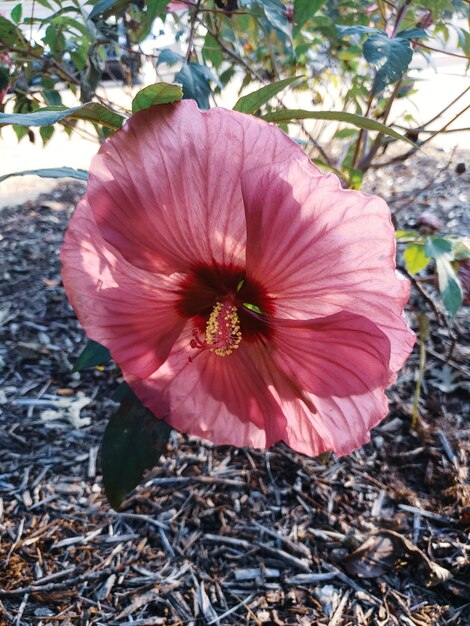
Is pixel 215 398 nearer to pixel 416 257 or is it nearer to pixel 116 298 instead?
pixel 116 298

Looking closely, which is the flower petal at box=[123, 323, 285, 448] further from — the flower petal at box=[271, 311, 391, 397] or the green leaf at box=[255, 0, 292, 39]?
the green leaf at box=[255, 0, 292, 39]

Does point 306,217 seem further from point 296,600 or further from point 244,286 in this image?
point 296,600

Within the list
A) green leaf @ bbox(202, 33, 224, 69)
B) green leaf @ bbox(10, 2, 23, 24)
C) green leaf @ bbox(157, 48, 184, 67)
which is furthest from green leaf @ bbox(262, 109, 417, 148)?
green leaf @ bbox(10, 2, 23, 24)

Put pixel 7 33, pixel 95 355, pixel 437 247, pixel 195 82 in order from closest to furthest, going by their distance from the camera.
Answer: pixel 195 82
pixel 95 355
pixel 437 247
pixel 7 33

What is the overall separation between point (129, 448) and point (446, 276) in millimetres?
702

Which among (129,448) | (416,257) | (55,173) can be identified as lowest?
(129,448)

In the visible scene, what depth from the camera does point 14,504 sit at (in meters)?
1.31

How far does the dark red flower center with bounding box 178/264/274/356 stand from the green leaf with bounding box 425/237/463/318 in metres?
0.55

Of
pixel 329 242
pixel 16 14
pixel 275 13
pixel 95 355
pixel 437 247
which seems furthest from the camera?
pixel 16 14

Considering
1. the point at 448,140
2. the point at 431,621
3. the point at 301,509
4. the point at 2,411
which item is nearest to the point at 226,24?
the point at 2,411

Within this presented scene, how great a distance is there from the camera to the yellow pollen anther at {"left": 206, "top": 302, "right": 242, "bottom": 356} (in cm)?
69

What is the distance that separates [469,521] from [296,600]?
0.44 meters

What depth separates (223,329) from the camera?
27.2 inches

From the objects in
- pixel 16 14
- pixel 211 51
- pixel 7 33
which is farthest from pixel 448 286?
pixel 16 14
